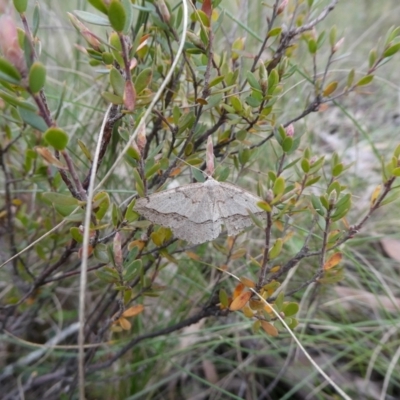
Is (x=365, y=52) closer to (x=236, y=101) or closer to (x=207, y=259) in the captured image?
(x=207, y=259)

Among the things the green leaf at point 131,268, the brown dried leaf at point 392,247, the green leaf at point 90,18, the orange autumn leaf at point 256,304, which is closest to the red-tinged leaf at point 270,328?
the orange autumn leaf at point 256,304

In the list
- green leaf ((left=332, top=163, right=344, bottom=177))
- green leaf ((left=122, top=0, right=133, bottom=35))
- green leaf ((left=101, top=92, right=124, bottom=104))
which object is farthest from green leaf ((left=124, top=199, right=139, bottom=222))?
green leaf ((left=332, top=163, right=344, bottom=177))

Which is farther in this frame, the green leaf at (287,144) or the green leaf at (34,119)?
the green leaf at (287,144)

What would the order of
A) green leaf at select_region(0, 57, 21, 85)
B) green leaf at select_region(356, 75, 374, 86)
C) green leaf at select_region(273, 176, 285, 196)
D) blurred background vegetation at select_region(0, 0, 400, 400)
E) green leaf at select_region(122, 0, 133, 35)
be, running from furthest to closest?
blurred background vegetation at select_region(0, 0, 400, 400) → green leaf at select_region(356, 75, 374, 86) → green leaf at select_region(273, 176, 285, 196) → green leaf at select_region(122, 0, 133, 35) → green leaf at select_region(0, 57, 21, 85)

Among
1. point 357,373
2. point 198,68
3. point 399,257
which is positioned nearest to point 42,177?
point 198,68

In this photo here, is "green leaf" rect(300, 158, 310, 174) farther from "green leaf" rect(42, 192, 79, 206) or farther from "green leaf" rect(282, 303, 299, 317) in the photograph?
"green leaf" rect(42, 192, 79, 206)

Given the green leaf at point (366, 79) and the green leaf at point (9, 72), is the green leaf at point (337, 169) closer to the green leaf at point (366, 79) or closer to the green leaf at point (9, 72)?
the green leaf at point (366, 79)

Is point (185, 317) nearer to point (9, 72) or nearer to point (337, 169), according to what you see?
point (337, 169)
